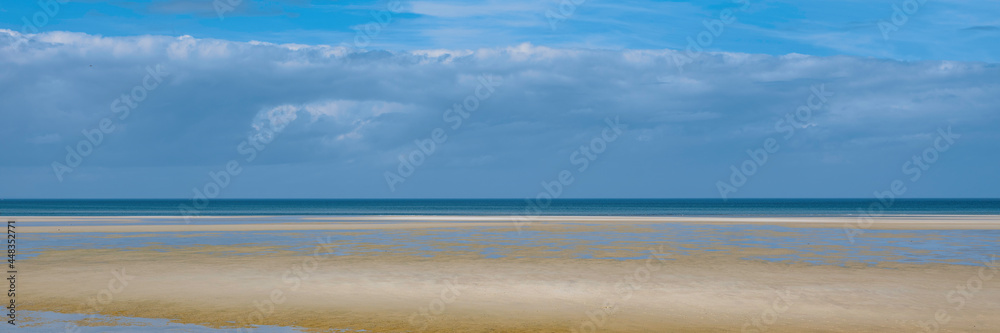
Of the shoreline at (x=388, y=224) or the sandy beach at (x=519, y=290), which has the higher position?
the shoreline at (x=388, y=224)

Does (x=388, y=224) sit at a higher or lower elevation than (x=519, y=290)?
higher

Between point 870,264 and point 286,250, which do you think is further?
point 286,250

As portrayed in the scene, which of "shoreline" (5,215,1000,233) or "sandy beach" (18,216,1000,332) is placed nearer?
"sandy beach" (18,216,1000,332)

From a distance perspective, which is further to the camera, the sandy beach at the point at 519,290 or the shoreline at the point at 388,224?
the shoreline at the point at 388,224

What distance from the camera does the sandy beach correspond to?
57.3ft

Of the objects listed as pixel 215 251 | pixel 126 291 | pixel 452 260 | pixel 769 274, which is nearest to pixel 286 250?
pixel 215 251

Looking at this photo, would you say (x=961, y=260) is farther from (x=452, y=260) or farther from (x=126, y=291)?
(x=126, y=291)

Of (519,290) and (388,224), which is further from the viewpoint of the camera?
(388,224)

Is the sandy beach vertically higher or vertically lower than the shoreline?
lower

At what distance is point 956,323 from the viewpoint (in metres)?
17.0

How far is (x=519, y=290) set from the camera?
2253 centimetres

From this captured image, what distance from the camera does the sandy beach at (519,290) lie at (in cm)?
1747

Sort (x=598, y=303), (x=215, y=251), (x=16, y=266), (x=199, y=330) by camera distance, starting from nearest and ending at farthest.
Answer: (x=199, y=330) → (x=598, y=303) → (x=16, y=266) → (x=215, y=251)

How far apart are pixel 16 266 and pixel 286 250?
11.1m
